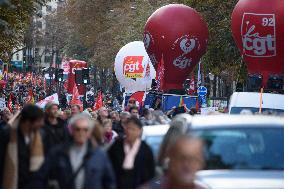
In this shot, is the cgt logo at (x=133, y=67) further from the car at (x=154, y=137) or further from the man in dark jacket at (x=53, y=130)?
the car at (x=154, y=137)

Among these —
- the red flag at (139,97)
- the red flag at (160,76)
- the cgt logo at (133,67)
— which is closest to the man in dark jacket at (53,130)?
the red flag at (160,76)

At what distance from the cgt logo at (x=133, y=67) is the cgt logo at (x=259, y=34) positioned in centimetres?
1660

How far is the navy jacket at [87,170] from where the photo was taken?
984 centimetres

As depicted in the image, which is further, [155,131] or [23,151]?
[155,131]

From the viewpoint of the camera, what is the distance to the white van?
80.2 ft

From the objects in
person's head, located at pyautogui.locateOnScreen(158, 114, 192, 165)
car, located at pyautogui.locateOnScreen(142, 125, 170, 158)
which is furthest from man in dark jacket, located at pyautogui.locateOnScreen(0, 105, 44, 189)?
car, located at pyautogui.locateOnScreen(142, 125, 170, 158)

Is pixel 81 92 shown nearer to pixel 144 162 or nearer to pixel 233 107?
pixel 233 107

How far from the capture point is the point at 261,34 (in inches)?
1340

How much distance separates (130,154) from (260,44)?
75.6 feet

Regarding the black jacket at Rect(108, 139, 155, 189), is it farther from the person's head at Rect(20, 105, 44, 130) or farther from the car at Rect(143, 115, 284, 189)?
the person's head at Rect(20, 105, 44, 130)

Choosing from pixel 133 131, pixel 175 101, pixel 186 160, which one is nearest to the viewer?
pixel 186 160

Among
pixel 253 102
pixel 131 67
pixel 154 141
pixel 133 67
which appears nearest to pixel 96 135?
pixel 154 141

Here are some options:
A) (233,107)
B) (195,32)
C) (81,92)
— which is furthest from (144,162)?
(81,92)

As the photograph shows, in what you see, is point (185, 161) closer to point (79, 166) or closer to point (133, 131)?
point (79, 166)
